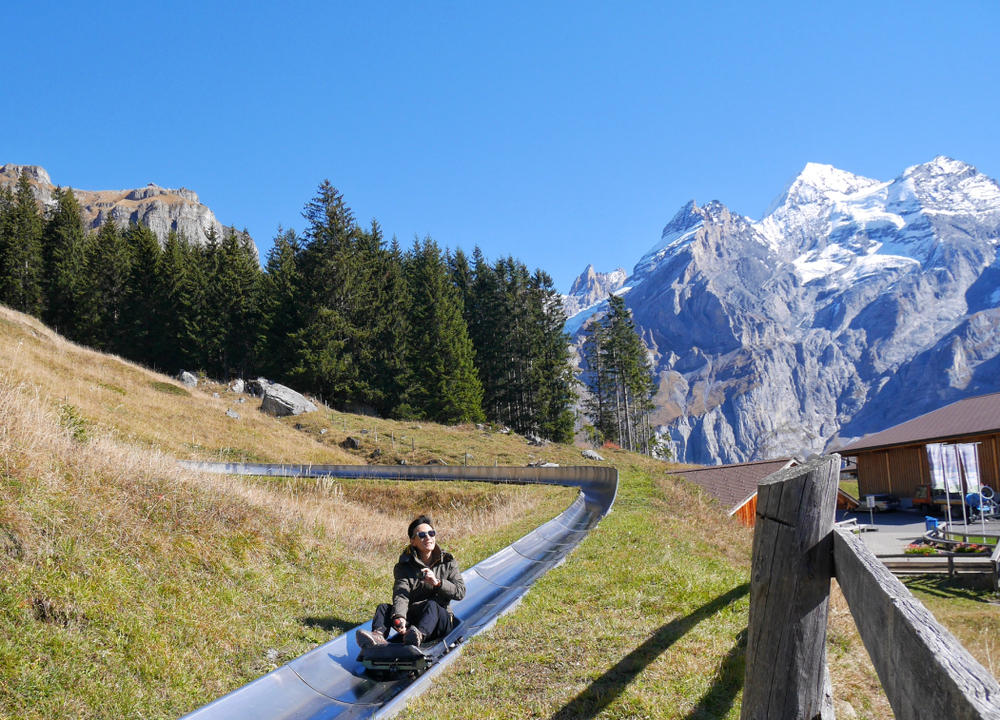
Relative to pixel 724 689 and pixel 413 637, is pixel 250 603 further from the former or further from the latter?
pixel 724 689

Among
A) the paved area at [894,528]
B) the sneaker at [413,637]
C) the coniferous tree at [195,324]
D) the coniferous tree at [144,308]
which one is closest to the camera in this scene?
the sneaker at [413,637]

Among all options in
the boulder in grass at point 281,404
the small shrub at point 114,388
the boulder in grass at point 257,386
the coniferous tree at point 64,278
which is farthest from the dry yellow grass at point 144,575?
the coniferous tree at point 64,278

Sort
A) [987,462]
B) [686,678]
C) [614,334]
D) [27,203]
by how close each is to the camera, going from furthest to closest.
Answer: [614,334] < [27,203] < [987,462] < [686,678]

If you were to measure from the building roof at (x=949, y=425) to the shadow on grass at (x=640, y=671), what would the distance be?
33.7 m

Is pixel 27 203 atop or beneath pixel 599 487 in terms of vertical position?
atop

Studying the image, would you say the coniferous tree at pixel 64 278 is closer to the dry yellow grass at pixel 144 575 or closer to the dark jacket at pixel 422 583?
the dry yellow grass at pixel 144 575

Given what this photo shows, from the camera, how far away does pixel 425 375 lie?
5053cm

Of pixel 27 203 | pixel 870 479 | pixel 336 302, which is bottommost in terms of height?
pixel 870 479

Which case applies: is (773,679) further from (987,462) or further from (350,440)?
(987,462)

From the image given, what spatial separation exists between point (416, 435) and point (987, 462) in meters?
30.6

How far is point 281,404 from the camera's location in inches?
1499

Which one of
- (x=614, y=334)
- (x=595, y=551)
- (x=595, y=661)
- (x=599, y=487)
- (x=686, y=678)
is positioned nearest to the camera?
(x=686, y=678)

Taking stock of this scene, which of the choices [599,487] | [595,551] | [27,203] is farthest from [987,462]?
[27,203]

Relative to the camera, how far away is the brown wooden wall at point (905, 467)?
33094 millimetres
